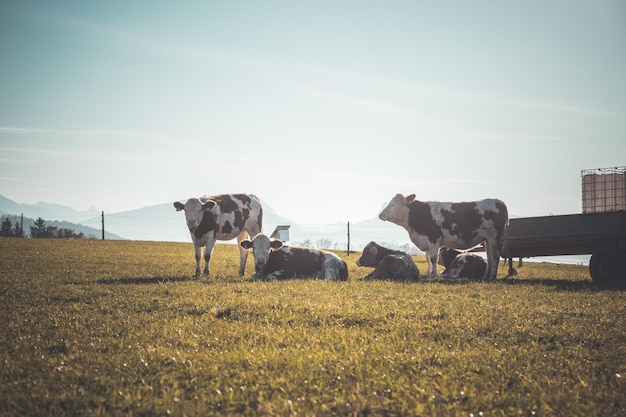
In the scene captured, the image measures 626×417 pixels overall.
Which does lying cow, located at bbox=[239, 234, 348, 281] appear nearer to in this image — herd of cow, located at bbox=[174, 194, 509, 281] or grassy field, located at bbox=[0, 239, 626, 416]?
herd of cow, located at bbox=[174, 194, 509, 281]

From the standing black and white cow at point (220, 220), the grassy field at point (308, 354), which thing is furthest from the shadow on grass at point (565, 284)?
the standing black and white cow at point (220, 220)

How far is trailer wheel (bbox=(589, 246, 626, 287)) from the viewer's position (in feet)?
52.2

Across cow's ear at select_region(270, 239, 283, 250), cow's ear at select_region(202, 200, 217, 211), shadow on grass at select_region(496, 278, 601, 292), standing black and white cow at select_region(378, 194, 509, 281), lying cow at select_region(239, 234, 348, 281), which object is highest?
cow's ear at select_region(202, 200, 217, 211)

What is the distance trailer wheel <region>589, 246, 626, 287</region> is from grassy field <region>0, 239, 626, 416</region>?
225 inches

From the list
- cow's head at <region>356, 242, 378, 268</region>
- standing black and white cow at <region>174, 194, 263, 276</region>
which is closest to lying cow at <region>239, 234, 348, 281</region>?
standing black and white cow at <region>174, 194, 263, 276</region>

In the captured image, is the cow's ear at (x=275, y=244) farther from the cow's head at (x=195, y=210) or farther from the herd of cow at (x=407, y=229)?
the cow's head at (x=195, y=210)

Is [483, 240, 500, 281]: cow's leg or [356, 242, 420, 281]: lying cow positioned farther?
[483, 240, 500, 281]: cow's leg

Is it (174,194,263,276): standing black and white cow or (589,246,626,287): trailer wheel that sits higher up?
(174,194,263,276): standing black and white cow

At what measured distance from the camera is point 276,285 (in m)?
13.0

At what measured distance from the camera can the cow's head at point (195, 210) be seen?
17.7 meters

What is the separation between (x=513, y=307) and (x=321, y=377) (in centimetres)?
589

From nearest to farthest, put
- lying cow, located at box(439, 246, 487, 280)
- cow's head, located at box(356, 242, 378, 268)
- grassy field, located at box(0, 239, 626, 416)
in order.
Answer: grassy field, located at box(0, 239, 626, 416) < lying cow, located at box(439, 246, 487, 280) < cow's head, located at box(356, 242, 378, 268)

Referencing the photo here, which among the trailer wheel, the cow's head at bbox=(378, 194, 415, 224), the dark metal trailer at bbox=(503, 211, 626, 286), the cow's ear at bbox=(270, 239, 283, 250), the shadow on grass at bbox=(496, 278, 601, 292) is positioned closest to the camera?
the shadow on grass at bbox=(496, 278, 601, 292)

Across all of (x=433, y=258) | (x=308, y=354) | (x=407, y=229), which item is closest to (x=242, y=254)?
(x=407, y=229)
